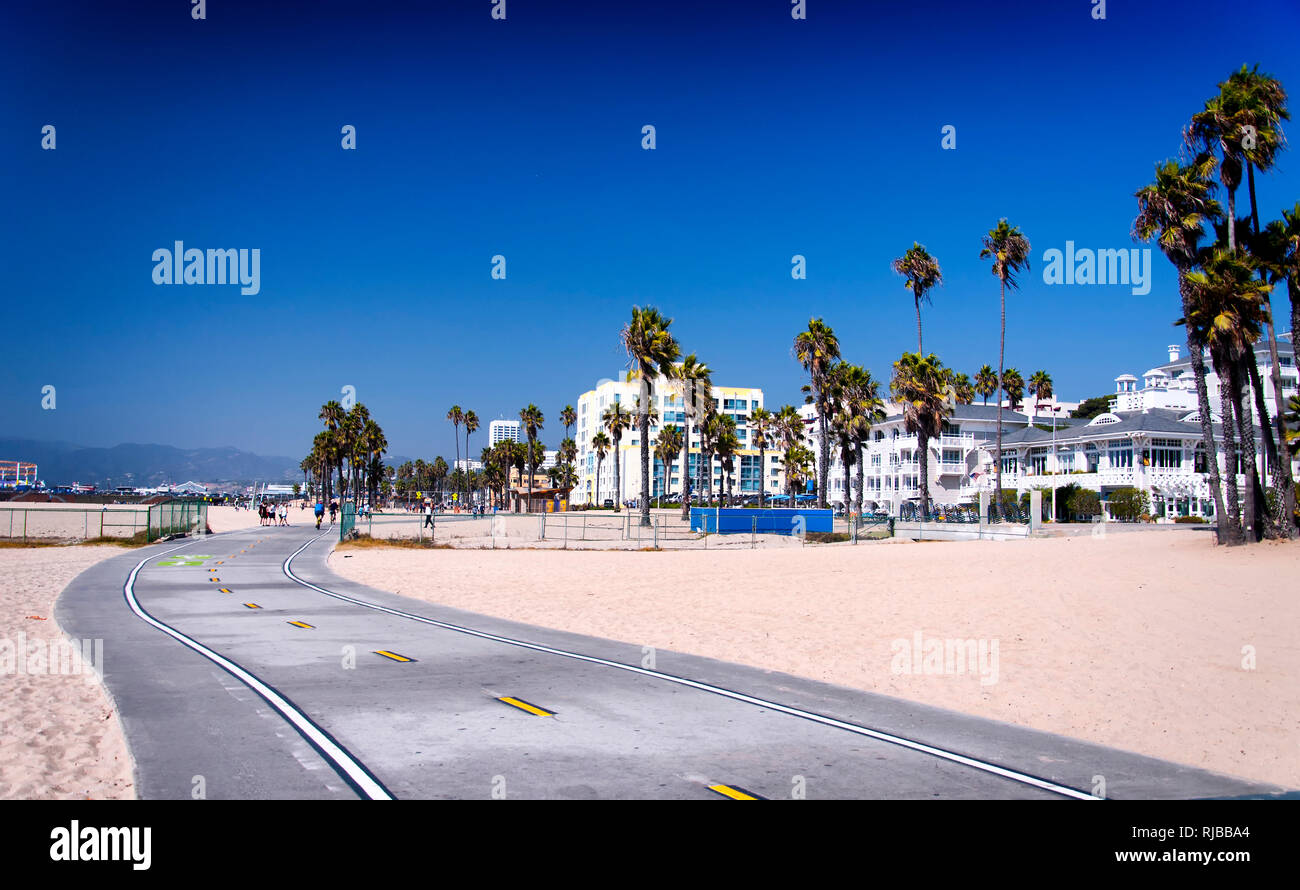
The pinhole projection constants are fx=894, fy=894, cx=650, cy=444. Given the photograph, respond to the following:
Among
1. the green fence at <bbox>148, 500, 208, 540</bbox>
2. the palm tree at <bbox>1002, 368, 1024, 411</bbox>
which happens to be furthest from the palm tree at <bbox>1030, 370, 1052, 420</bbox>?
the green fence at <bbox>148, 500, 208, 540</bbox>

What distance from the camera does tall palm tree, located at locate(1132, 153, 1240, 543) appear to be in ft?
106

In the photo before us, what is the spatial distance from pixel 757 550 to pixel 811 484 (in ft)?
338

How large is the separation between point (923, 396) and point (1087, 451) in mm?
22210

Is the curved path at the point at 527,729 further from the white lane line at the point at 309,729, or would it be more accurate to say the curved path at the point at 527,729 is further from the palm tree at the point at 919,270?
the palm tree at the point at 919,270

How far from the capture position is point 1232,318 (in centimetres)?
→ 3025

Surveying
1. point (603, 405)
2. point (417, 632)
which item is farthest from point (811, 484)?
point (417, 632)

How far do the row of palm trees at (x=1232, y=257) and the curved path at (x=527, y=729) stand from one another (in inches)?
1004

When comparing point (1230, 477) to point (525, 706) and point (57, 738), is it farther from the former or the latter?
point (57, 738)

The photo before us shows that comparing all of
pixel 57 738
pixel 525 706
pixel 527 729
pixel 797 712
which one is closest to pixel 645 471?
pixel 797 712

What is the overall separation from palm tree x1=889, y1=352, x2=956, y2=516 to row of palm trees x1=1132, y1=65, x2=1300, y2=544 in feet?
86.1

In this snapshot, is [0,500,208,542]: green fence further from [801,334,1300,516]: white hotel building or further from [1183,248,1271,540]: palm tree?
[801,334,1300,516]: white hotel building

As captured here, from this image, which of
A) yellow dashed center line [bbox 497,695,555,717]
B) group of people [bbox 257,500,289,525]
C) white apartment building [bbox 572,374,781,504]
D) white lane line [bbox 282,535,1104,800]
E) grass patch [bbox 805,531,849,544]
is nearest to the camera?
white lane line [bbox 282,535,1104,800]
